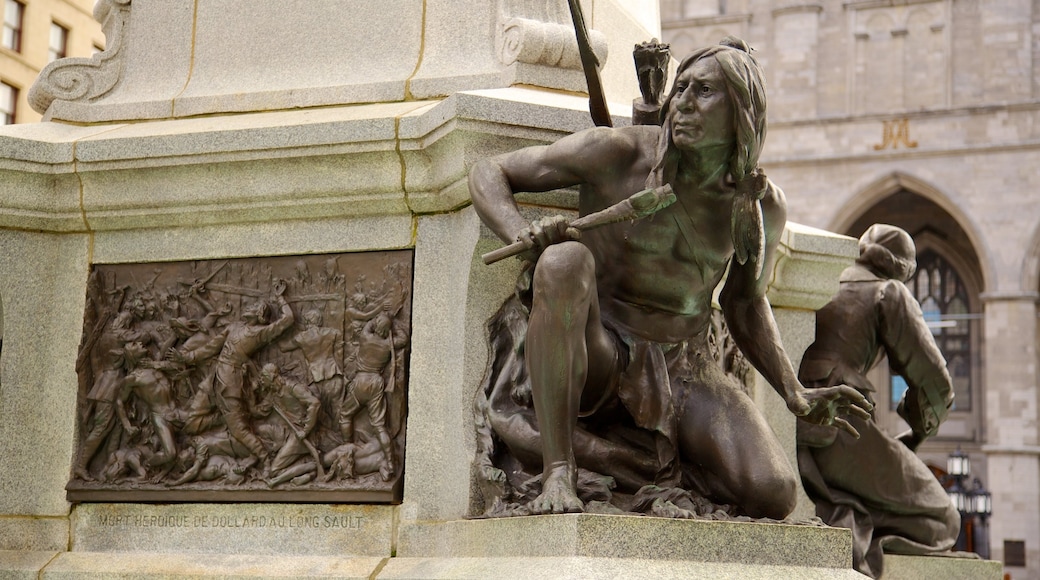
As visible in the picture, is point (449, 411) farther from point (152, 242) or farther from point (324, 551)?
point (152, 242)

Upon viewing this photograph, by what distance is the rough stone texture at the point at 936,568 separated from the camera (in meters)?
6.62

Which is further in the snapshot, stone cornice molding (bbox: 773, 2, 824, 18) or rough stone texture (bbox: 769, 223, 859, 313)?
stone cornice molding (bbox: 773, 2, 824, 18)

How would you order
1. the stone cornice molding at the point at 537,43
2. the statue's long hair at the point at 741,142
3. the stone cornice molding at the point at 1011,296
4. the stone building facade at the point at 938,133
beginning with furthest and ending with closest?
the stone cornice molding at the point at 1011,296, the stone building facade at the point at 938,133, the stone cornice molding at the point at 537,43, the statue's long hair at the point at 741,142

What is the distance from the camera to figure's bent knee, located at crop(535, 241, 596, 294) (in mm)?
4078

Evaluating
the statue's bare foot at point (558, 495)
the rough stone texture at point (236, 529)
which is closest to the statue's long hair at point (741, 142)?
the statue's bare foot at point (558, 495)

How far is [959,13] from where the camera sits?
41000mm

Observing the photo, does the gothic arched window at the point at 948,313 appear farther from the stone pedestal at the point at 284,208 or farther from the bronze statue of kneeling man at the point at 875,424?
the stone pedestal at the point at 284,208

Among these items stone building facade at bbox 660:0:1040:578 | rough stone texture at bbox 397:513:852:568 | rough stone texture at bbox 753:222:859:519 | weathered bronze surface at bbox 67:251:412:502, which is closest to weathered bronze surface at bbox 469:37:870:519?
rough stone texture at bbox 397:513:852:568

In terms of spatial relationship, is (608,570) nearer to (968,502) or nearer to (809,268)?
(809,268)

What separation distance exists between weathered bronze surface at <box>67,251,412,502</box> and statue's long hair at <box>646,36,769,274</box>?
1.15 m

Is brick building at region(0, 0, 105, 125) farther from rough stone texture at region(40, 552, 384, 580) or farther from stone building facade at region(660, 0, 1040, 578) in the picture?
rough stone texture at region(40, 552, 384, 580)

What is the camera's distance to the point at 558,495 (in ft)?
13.0

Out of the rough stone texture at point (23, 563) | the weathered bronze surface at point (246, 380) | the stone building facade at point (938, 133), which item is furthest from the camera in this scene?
the stone building facade at point (938, 133)

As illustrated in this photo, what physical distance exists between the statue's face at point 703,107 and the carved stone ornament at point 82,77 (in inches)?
115
